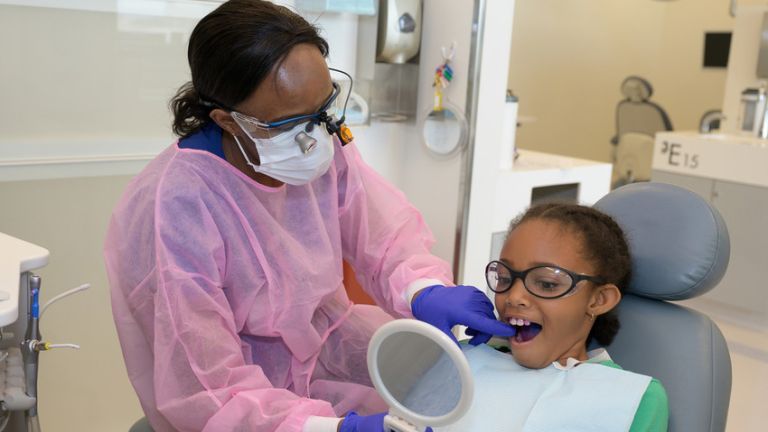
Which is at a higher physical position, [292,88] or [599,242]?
[292,88]

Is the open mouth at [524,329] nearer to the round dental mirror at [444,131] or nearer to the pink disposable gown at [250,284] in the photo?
the pink disposable gown at [250,284]

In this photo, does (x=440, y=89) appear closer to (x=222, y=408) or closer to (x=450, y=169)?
(x=450, y=169)

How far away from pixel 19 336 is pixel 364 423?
645 mm

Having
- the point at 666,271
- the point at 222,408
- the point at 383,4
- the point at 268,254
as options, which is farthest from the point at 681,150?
the point at 222,408

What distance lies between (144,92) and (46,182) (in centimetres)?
34

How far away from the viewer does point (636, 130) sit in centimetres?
499

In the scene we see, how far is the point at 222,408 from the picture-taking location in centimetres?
116

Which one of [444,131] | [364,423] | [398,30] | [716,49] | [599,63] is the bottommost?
[364,423]

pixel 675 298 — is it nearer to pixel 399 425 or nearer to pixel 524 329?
pixel 524 329

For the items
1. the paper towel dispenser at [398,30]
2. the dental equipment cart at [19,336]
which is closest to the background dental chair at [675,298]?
the dental equipment cart at [19,336]

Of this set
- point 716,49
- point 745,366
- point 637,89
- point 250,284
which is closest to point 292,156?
point 250,284

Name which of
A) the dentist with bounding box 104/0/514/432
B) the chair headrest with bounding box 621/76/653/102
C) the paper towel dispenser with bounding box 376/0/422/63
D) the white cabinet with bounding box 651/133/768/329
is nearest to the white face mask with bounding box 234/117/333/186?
the dentist with bounding box 104/0/514/432

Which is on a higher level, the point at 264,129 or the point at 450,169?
the point at 264,129

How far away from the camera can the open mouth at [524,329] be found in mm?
1282
